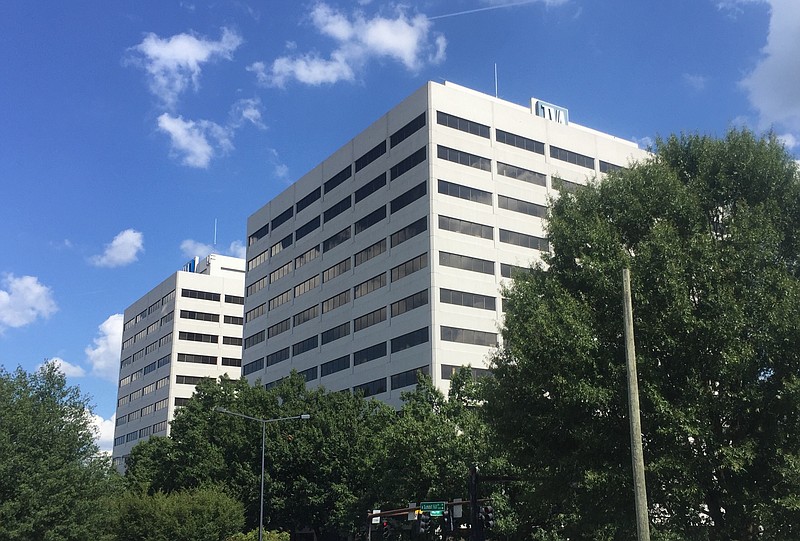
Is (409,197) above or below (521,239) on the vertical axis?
above

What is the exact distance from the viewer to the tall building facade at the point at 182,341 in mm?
124688

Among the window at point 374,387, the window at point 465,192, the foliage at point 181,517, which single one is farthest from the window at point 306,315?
the foliage at point 181,517

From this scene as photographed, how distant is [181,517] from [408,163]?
37.6m

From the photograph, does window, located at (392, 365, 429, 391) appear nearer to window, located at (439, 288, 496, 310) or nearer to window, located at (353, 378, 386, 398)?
window, located at (353, 378, 386, 398)

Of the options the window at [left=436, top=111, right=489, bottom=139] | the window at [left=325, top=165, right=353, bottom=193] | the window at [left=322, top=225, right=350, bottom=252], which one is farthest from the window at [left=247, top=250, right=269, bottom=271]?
the window at [left=436, top=111, right=489, bottom=139]

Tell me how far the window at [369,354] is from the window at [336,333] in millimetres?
3491

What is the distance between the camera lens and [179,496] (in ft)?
167

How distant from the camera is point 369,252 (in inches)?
2990

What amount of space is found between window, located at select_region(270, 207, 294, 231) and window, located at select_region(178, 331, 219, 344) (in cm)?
3786

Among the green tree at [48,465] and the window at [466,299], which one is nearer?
the green tree at [48,465]

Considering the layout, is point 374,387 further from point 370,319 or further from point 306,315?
point 306,315

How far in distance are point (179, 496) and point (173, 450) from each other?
10.9 metres

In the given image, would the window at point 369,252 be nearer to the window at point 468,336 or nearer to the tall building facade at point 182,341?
the window at point 468,336

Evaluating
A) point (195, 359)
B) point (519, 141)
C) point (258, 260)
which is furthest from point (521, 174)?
point (195, 359)
